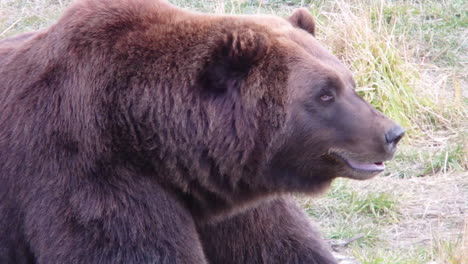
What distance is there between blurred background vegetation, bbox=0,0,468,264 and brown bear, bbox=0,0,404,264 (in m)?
1.15

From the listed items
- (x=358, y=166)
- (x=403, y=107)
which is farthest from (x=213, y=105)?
(x=403, y=107)

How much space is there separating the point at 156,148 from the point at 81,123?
435 mm

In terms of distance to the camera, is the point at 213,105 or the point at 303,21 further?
the point at 303,21

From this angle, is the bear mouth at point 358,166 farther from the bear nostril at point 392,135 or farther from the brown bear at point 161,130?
the bear nostril at point 392,135

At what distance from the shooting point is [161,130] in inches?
187

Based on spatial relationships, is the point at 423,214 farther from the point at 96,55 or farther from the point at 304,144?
the point at 96,55

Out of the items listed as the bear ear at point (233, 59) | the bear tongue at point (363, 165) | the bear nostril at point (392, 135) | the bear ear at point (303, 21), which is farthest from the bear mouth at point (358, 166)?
the bear ear at point (303, 21)

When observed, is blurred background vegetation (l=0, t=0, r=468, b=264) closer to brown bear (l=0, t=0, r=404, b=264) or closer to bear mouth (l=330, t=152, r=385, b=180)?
bear mouth (l=330, t=152, r=385, b=180)

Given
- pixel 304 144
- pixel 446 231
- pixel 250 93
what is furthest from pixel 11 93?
pixel 446 231

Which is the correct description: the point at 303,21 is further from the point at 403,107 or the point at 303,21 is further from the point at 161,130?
the point at 403,107

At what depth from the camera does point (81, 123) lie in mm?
4750

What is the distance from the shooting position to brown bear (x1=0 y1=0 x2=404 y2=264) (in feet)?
15.5

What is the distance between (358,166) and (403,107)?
447 centimetres

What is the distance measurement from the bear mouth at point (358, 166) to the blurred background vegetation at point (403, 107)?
0.97m
